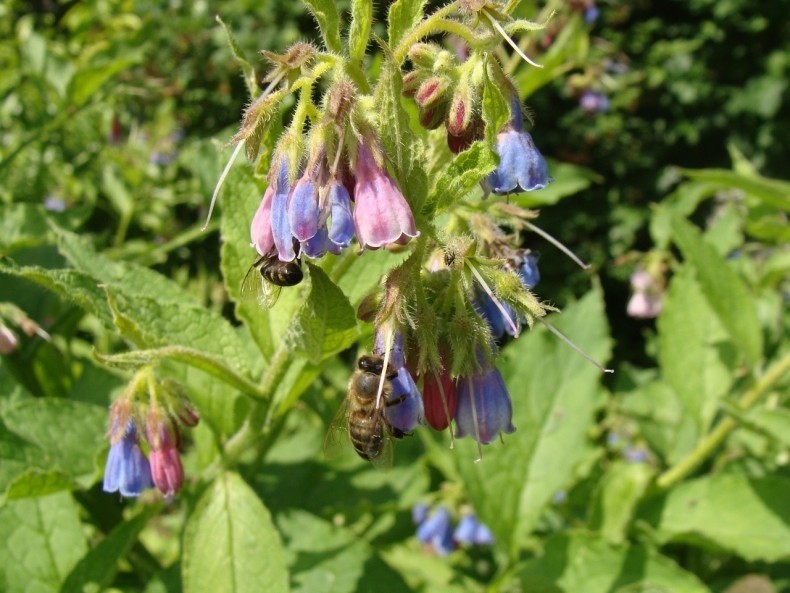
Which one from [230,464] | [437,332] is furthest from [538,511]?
[437,332]

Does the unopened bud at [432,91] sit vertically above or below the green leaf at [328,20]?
below

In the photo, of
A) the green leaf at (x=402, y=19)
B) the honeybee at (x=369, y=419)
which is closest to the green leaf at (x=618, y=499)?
the honeybee at (x=369, y=419)

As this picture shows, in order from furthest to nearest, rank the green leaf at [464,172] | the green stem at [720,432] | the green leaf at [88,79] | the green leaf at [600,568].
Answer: the green leaf at [88,79]
the green stem at [720,432]
the green leaf at [600,568]
the green leaf at [464,172]

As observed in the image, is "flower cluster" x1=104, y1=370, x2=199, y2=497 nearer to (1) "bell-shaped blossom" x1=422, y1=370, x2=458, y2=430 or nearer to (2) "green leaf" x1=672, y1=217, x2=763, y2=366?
(1) "bell-shaped blossom" x1=422, y1=370, x2=458, y2=430

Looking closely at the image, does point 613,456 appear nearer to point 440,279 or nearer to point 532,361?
point 532,361

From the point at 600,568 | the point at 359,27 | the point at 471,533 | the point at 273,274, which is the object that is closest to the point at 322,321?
A: the point at 273,274

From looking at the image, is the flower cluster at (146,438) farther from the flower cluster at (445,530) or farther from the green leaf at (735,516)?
the flower cluster at (445,530)

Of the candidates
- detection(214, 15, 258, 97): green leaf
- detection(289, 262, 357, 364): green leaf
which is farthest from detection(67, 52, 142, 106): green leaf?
detection(289, 262, 357, 364): green leaf

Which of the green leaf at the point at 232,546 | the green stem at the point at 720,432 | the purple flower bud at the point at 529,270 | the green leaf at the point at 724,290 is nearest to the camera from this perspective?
the green leaf at the point at 232,546

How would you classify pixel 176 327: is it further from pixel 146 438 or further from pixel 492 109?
pixel 492 109
